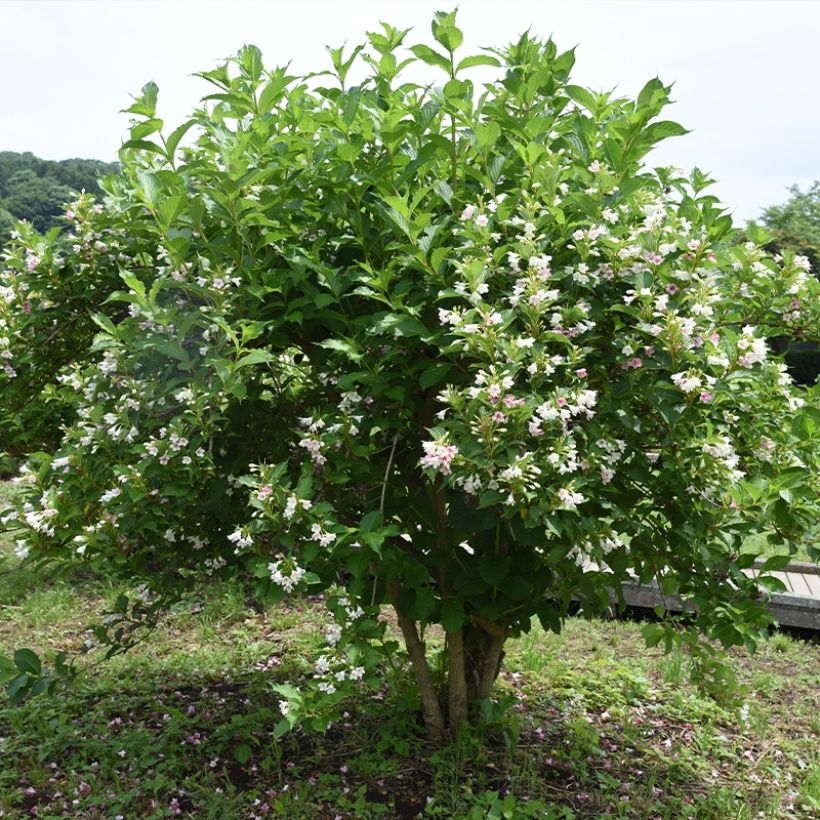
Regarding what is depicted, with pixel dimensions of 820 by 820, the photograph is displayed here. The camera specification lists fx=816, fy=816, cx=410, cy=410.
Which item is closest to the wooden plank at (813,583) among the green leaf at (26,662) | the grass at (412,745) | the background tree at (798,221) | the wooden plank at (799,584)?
the wooden plank at (799,584)

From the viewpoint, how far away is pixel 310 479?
239 centimetres

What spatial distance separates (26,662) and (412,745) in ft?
5.25

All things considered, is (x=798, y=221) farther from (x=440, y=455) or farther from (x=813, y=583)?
(x=440, y=455)

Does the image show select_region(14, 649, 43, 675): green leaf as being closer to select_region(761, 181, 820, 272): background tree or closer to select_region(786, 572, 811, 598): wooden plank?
select_region(786, 572, 811, 598): wooden plank

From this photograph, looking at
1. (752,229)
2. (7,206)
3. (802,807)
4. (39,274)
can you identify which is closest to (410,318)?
(752,229)

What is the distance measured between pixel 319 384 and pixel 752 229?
5.18ft

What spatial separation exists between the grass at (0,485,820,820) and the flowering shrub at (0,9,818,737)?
693mm

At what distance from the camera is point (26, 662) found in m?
2.99

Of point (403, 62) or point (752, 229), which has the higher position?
point (403, 62)

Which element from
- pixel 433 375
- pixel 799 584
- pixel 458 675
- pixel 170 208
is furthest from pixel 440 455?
pixel 799 584

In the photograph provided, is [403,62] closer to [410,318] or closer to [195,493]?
[410,318]

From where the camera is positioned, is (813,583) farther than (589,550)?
Yes

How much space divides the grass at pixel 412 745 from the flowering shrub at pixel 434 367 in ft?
2.27

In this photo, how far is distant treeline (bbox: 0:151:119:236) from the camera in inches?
2197
